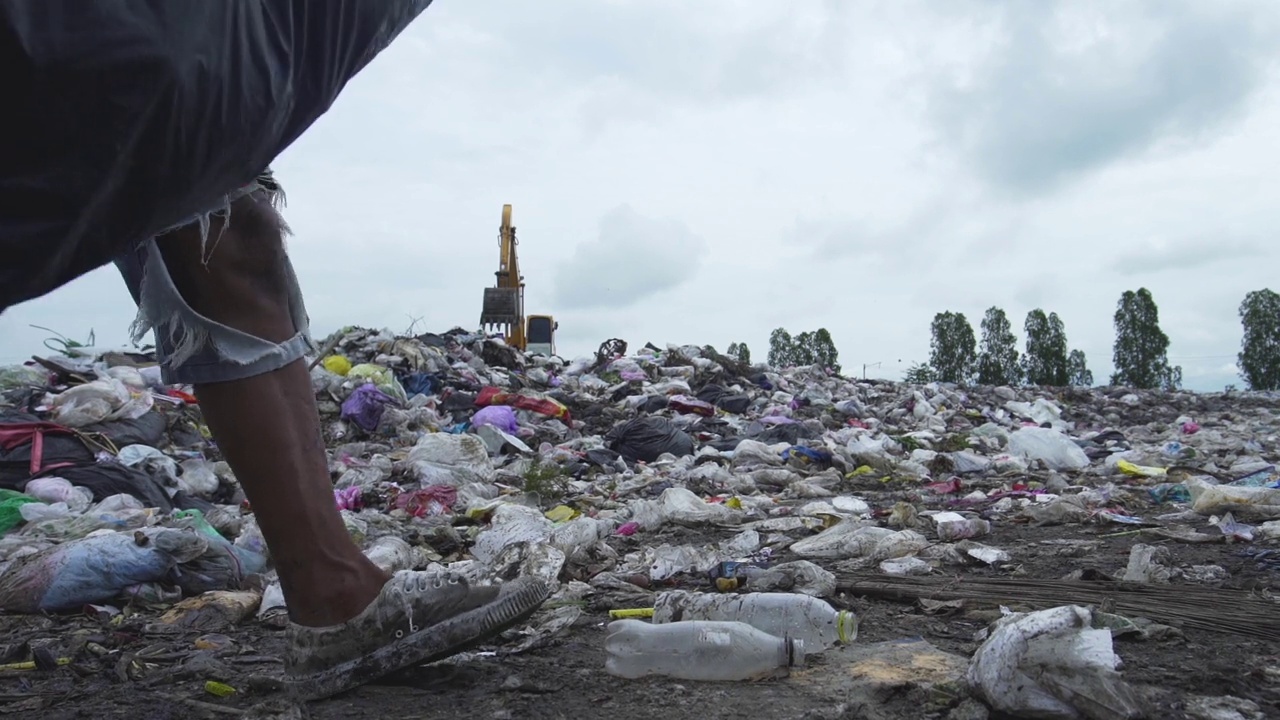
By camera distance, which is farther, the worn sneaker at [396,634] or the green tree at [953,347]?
the green tree at [953,347]

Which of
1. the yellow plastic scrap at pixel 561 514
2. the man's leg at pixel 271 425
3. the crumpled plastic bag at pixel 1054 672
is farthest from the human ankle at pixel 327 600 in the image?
the yellow plastic scrap at pixel 561 514

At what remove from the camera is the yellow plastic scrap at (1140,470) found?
210 inches

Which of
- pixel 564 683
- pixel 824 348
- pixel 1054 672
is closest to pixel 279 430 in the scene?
pixel 564 683

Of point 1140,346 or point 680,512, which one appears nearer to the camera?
point 680,512

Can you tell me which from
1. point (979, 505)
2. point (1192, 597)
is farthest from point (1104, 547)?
point (979, 505)

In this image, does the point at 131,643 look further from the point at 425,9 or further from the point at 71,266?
the point at 425,9

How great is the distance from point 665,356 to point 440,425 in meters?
5.16

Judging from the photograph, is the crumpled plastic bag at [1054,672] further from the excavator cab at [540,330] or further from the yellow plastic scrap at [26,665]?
the excavator cab at [540,330]

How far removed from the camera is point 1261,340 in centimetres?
2559

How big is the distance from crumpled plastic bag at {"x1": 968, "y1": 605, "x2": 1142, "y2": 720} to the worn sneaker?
0.83 m

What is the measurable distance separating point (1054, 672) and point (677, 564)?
55.4 inches

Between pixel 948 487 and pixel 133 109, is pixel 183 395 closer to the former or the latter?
pixel 948 487

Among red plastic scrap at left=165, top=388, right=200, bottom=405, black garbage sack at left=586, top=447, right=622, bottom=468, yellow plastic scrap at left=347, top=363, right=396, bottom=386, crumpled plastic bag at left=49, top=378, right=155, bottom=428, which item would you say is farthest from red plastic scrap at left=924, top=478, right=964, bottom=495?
red plastic scrap at left=165, top=388, right=200, bottom=405

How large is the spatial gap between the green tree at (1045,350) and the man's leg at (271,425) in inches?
1078
